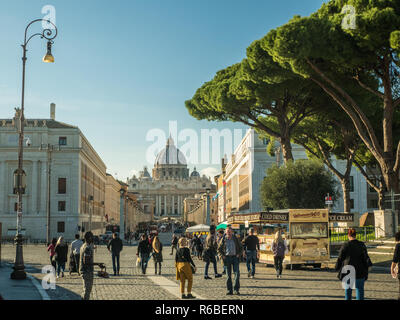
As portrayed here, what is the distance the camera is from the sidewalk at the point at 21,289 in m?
12.2

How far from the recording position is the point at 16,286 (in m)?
14.5

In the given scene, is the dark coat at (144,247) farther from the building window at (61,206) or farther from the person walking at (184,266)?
the building window at (61,206)

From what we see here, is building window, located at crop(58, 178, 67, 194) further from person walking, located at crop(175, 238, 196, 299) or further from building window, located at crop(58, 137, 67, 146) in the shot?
person walking, located at crop(175, 238, 196, 299)

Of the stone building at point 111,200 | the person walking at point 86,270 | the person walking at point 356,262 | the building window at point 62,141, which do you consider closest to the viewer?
the person walking at point 356,262

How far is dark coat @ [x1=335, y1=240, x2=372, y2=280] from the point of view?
871cm

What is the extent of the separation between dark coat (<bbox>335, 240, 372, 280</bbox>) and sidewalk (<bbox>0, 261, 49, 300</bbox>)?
6.95 m

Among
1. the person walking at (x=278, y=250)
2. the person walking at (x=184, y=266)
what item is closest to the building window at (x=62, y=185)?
the person walking at (x=278, y=250)

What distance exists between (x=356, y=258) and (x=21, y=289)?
9066mm

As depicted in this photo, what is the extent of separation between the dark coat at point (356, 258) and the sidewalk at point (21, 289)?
695 centimetres

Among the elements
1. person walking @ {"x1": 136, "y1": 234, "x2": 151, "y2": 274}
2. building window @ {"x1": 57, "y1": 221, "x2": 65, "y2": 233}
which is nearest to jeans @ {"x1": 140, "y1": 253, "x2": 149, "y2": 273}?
person walking @ {"x1": 136, "y1": 234, "x2": 151, "y2": 274}

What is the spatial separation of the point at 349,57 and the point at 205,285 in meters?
13.4

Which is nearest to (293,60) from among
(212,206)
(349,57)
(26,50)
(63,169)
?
(349,57)

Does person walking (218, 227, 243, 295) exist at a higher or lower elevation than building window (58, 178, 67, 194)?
lower

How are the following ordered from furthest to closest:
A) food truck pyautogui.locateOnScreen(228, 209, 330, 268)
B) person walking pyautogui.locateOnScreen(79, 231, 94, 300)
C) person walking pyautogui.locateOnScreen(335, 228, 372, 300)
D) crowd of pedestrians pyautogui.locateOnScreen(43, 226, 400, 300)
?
food truck pyautogui.locateOnScreen(228, 209, 330, 268)
person walking pyautogui.locateOnScreen(79, 231, 94, 300)
crowd of pedestrians pyautogui.locateOnScreen(43, 226, 400, 300)
person walking pyautogui.locateOnScreen(335, 228, 372, 300)
